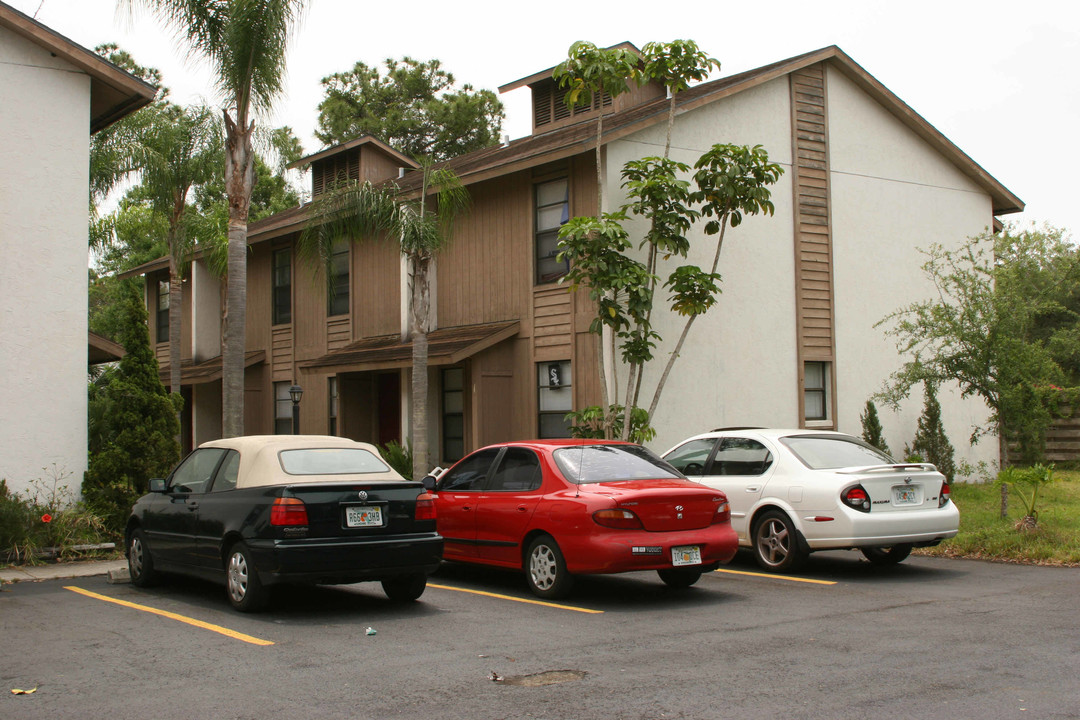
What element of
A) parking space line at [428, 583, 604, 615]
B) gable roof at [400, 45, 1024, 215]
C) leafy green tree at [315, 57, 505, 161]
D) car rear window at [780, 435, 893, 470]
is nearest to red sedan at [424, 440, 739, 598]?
parking space line at [428, 583, 604, 615]

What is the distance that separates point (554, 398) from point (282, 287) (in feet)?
34.0

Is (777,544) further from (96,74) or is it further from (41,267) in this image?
(96,74)

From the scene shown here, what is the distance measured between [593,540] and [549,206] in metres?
10.4

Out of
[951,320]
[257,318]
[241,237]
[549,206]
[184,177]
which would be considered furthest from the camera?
[257,318]

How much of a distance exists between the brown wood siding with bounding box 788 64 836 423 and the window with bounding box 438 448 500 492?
10.1 meters

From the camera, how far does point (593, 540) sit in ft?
28.9

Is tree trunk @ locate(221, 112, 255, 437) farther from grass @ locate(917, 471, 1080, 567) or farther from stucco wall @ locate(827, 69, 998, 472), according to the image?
stucco wall @ locate(827, 69, 998, 472)

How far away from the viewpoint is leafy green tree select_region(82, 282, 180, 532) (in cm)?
1320

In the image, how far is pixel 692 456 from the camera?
1212cm

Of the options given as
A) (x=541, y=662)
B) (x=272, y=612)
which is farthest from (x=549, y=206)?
(x=541, y=662)

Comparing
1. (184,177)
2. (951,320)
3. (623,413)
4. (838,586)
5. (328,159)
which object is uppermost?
(328,159)

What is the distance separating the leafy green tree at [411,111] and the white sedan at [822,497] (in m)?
36.8

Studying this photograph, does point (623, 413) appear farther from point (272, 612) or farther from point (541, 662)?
point (541, 662)

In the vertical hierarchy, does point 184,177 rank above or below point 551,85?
below
